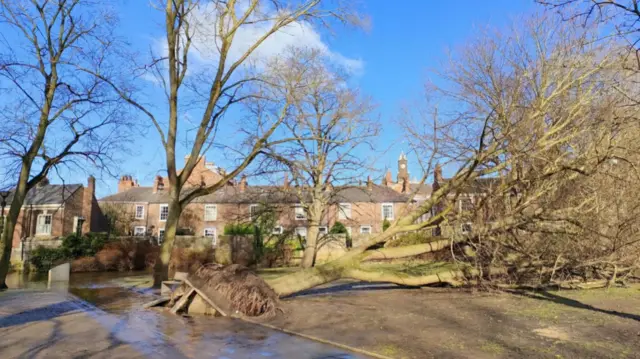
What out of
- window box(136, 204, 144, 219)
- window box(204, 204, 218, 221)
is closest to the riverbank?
window box(204, 204, 218, 221)

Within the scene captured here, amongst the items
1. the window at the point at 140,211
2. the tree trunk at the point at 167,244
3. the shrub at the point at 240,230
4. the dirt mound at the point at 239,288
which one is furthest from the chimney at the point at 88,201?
the dirt mound at the point at 239,288

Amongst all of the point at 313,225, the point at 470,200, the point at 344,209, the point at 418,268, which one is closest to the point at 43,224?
the point at 344,209

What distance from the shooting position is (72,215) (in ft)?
129

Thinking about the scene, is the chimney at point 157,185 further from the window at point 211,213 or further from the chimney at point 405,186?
the chimney at point 405,186

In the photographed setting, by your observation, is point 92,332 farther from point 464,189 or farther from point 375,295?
point 464,189

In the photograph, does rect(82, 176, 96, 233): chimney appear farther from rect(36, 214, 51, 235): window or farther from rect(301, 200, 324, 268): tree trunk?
rect(301, 200, 324, 268): tree trunk

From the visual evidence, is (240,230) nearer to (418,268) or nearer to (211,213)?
(211,213)

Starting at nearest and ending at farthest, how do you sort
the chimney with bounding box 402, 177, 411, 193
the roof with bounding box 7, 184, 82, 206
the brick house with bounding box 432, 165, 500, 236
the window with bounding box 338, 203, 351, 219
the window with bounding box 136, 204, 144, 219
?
the brick house with bounding box 432, 165, 500, 236, the window with bounding box 338, 203, 351, 219, the roof with bounding box 7, 184, 82, 206, the window with bounding box 136, 204, 144, 219, the chimney with bounding box 402, 177, 411, 193

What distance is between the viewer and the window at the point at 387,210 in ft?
144

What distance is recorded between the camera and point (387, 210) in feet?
145

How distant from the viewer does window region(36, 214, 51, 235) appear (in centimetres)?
3756

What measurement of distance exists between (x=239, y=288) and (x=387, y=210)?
36.0 m

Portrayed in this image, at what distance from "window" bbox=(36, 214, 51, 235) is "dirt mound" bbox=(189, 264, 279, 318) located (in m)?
33.7

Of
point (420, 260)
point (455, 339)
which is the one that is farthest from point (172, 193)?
point (420, 260)
